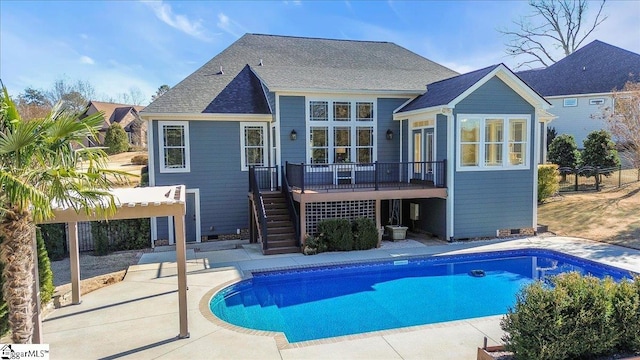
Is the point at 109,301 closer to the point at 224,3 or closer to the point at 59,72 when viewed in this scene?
the point at 224,3

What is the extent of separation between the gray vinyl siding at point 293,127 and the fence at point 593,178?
13.2 meters

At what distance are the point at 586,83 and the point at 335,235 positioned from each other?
77.4 ft

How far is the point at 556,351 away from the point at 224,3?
17593 millimetres

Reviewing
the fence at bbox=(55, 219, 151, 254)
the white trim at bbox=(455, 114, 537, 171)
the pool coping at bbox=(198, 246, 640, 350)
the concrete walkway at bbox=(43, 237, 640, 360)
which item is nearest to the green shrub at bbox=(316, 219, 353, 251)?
the pool coping at bbox=(198, 246, 640, 350)

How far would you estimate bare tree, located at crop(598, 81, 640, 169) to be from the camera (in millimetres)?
16203

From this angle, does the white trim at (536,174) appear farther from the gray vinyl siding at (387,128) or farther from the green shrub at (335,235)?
the green shrub at (335,235)

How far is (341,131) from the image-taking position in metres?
14.2

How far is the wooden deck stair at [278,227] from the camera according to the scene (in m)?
12.0

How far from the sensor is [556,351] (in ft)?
14.8

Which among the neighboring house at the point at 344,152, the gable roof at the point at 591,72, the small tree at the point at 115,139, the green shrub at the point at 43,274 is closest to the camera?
the green shrub at the point at 43,274

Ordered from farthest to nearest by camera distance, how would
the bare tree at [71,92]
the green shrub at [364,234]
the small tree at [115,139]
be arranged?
the bare tree at [71,92], the small tree at [115,139], the green shrub at [364,234]

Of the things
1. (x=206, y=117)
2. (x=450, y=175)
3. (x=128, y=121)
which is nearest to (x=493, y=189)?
(x=450, y=175)

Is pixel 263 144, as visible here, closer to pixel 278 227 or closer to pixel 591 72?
pixel 278 227

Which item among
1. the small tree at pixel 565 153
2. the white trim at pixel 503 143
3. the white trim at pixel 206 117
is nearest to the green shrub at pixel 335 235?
the white trim at pixel 503 143
